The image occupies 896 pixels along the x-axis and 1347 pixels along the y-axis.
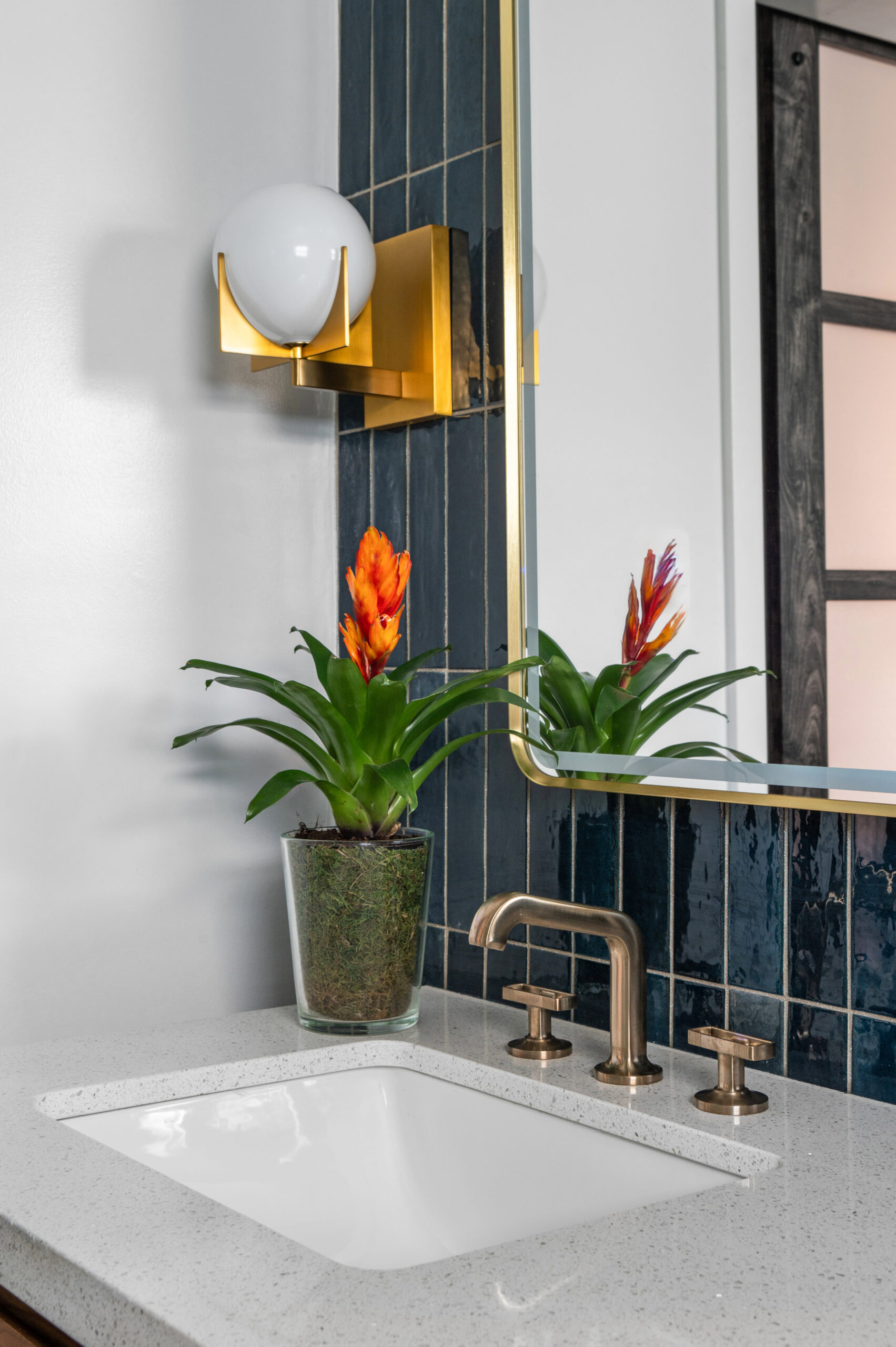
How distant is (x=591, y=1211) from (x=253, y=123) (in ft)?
3.88

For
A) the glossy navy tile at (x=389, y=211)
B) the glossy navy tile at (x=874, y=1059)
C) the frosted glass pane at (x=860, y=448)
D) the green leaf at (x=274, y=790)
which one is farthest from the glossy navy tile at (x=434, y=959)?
the glossy navy tile at (x=389, y=211)

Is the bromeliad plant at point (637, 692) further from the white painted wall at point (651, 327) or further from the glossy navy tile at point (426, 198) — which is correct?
the glossy navy tile at point (426, 198)

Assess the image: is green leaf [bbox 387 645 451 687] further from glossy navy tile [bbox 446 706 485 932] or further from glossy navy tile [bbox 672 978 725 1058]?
glossy navy tile [bbox 672 978 725 1058]

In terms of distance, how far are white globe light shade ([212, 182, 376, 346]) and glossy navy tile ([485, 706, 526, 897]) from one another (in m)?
0.45

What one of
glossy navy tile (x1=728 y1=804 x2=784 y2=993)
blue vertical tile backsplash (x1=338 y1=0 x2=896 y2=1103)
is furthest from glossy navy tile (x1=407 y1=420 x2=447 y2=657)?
glossy navy tile (x1=728 y1=804 x2=784 y2=993)

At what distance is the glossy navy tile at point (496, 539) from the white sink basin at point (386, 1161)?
43 cm

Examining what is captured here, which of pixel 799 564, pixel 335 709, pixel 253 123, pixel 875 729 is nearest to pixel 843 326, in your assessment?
pixel 799 564

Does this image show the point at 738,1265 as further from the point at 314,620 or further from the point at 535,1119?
the point at 314,620

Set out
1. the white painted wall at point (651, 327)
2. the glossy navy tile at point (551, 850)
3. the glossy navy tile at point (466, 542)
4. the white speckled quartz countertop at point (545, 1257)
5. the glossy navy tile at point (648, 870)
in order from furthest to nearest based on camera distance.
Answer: the glossy navy tile at point (466, 542) → the glossy navy tile at point (551, 850) → the glossy navy tile at point (648, 870) → the white painted wall at point (651, 327) → the white speckled quartz countertop at point (545, 1257)

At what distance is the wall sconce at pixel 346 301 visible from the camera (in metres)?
1.27

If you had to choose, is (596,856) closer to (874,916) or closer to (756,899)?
(756,899)

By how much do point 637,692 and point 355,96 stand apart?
0.84 metres

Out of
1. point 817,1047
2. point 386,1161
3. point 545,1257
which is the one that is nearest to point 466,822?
point 386,1161

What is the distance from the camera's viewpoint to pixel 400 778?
110 cm
